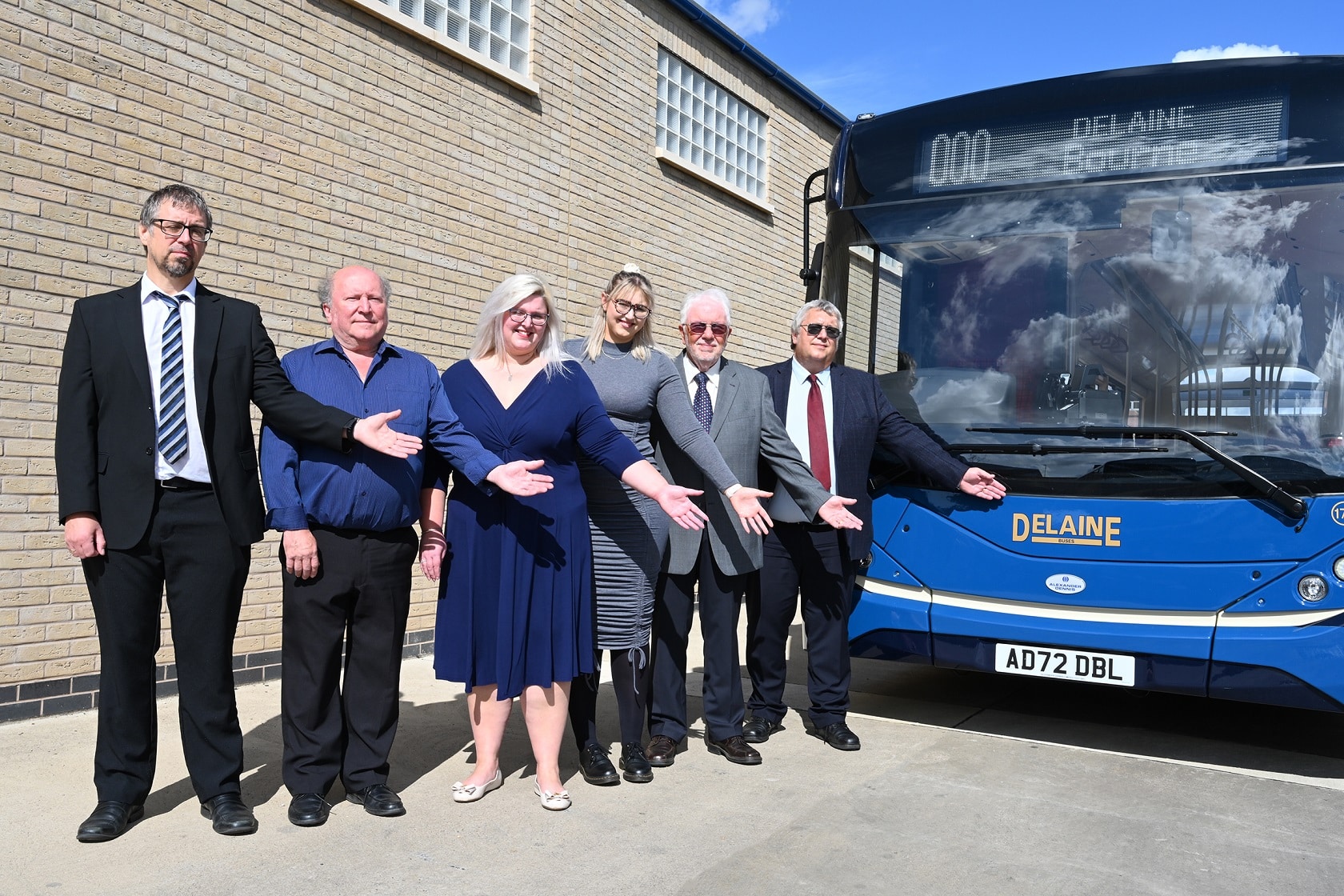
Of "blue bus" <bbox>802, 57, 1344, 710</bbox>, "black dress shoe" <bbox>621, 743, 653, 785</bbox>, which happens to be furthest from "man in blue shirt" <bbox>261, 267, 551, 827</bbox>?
"blue bus" <bbox>802, 57, 1344, 710</bbox>

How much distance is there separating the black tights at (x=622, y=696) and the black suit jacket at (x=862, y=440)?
108cm

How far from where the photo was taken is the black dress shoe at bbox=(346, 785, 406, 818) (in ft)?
13.0

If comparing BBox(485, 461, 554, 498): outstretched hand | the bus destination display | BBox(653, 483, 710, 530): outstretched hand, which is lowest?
BBox(653, 483, 710, 530): outstretched hand

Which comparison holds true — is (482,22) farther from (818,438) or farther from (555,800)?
(555,800)

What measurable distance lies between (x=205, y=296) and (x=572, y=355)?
4.39ft

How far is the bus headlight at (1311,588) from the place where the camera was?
441 cm

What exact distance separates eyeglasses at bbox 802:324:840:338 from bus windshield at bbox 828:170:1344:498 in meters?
0.50

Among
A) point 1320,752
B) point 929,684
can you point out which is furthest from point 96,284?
point 1320,752

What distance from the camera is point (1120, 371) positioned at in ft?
16.0

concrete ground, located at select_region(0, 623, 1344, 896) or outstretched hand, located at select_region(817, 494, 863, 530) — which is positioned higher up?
outstretched hand, located at select_region(817, 494, 863, 530)

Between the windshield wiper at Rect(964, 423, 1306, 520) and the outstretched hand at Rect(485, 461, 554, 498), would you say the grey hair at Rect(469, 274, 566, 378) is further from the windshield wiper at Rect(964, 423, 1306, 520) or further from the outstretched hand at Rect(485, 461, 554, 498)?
the windshield wiper at Rect(964, 423, 1306, 520)

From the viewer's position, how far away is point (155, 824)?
380 cm

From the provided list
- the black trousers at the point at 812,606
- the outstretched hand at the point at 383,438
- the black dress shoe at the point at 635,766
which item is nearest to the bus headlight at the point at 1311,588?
the black trousers at the point at 812,606

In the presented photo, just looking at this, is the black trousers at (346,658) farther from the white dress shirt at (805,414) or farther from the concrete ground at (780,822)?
the white dress shirt at (805,414)
